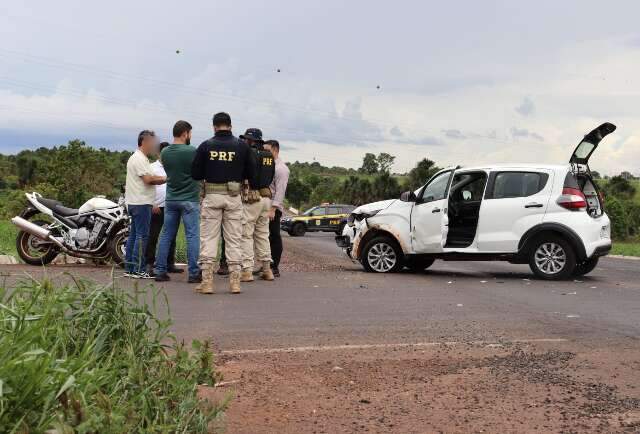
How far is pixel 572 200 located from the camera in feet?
38.4

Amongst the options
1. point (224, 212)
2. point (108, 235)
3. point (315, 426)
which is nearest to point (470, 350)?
point (315, 426)

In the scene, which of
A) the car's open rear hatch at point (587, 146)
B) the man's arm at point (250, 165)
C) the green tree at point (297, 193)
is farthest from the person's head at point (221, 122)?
the green tree at point (297, 193)

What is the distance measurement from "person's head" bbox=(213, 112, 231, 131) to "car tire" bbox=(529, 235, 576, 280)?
5.48 metres

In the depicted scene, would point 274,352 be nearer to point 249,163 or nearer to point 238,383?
point 238,383

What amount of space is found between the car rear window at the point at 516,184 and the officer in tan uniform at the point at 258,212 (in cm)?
386

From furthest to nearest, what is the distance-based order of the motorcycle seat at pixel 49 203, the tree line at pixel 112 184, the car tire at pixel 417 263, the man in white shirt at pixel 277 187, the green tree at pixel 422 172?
the green tree at pixel 422 172 → the tree line at pixel 112 184 → the car tire at pixel 417 263 → the motorcycle seat at pixel 49 203 → the man in white shirt at pixel 277 187

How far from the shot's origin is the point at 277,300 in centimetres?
888

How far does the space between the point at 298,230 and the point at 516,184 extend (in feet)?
82.6

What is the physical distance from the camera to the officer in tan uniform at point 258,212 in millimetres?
10320

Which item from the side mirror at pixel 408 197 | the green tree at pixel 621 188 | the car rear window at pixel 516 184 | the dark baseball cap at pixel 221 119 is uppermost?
the green tree at pixel 621 188

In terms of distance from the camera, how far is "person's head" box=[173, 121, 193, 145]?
1016cm

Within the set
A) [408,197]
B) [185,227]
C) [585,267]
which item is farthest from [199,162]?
[585,267]

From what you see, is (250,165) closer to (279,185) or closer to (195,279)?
(279,185)

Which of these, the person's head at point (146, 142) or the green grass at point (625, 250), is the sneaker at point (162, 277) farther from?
the green grass at point (625, 250)
